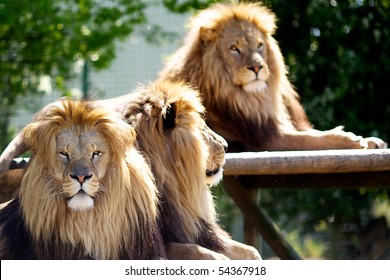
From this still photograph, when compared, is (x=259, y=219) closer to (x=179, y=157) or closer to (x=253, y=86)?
(x=253, y=86)

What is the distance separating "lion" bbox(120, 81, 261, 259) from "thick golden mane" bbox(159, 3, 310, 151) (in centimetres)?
149

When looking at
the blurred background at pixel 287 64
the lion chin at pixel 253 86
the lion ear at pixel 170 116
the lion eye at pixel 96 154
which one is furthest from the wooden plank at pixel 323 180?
the lion eye at pixel 96 154

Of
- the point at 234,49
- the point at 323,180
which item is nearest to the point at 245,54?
the point at 234,49

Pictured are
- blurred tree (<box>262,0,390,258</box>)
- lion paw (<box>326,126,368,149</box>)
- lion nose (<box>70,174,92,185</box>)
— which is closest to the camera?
lion nose (<box>70,174,92,185</box>)

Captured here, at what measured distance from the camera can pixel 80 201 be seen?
10.6 ft

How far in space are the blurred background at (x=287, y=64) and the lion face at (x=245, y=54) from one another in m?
2.03

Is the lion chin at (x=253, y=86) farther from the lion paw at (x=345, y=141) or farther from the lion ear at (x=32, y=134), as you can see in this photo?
the lion ear at (x=32, y=134)

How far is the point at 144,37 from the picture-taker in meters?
9.23

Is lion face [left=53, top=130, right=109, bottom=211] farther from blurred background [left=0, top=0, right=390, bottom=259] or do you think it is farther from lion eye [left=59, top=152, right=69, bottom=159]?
blurred background [left=0, top=0, right=390, bottom=259]

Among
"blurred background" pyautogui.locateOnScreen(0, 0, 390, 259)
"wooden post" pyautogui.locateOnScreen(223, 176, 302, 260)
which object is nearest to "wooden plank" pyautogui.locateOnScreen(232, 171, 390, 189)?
"wooden post" pyautogui.locateOnScreen(223, 176, 302, 260)

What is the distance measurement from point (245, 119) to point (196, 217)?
63.9 inches

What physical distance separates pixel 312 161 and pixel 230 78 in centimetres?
105

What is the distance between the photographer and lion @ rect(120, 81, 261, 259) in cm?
375

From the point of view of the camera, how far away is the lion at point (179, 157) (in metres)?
3.75
